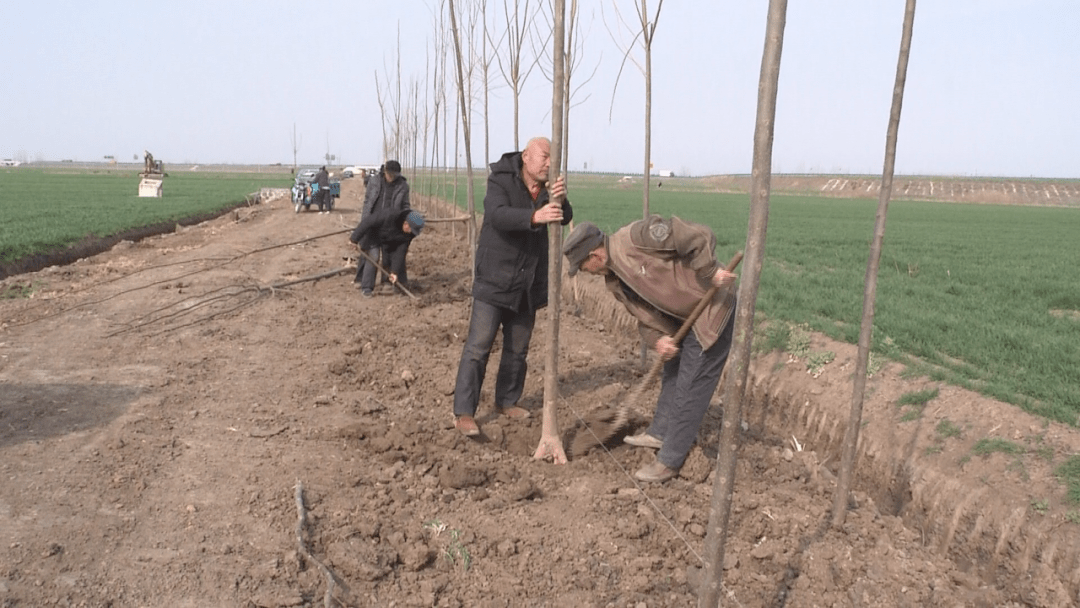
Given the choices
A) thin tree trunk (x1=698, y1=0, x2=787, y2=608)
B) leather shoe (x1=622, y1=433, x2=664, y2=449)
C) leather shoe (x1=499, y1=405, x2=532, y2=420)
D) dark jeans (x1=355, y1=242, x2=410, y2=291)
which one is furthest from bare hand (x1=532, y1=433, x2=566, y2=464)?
dark jeans (x1=355, y1=242, x2=410, y2=291)

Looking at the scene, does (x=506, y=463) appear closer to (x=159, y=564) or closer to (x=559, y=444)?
(x=559, y=444)

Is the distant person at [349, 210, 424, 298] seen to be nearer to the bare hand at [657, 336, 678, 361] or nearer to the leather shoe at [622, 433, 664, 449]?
the leather shoe at [622, 433, 664, 449]

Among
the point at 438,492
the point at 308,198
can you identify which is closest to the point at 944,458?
the point at 438,492

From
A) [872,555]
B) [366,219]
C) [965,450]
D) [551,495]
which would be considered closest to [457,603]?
[551,495]

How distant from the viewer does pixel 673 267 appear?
3748 mm

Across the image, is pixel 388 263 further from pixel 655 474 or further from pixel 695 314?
pixel 695 314

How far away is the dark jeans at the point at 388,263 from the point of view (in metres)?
8.77

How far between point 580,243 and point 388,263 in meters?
5.55

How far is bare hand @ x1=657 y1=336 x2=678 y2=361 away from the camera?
389 cm

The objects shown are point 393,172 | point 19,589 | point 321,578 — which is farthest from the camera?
point 393,172

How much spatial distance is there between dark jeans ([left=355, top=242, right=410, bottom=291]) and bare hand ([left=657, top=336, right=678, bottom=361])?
528 centimetres

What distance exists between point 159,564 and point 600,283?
682cm

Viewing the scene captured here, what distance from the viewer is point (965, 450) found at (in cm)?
426

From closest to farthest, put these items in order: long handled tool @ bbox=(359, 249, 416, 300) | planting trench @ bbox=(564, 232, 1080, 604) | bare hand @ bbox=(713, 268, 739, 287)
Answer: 1. bare hand @ bbox=(713, 268, 739, 287)
2. planting trench @ bbox=(564, 232, 1080, 604)
3. long handled tool @ bbox=(359, 249, 416, 300)
